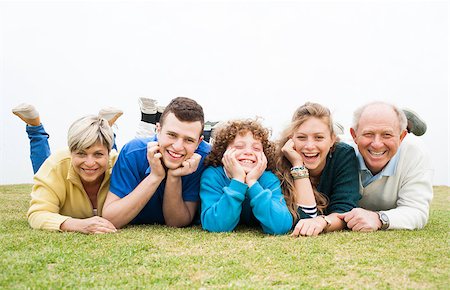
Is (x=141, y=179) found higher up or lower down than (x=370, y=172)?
lower down

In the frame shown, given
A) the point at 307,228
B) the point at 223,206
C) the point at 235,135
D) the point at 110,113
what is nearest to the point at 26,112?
the point at 110,113

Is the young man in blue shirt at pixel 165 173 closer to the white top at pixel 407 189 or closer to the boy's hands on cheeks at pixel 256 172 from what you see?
the boy's hands on cheeks at pixel 256 172

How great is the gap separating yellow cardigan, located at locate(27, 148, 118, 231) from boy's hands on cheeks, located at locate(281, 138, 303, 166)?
182cm

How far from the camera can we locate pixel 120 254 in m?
3.31

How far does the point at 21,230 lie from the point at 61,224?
1.44 feet

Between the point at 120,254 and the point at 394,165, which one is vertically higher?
the point at 394,165

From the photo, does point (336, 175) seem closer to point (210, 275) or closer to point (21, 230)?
point (210, 275)

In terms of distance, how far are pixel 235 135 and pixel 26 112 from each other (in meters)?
3.59

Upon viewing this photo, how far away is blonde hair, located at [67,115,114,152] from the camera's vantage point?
437 centimetres

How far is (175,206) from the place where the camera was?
4.52m

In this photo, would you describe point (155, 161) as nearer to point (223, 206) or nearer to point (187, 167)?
point (187, 167)

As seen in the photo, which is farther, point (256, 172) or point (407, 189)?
point (407, 189)

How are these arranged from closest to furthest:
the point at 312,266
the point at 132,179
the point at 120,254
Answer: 1. the point at 312,266
2. the point at 120,254
3. the point at 132,179

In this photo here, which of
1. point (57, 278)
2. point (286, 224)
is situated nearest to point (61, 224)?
point (57, 278)
